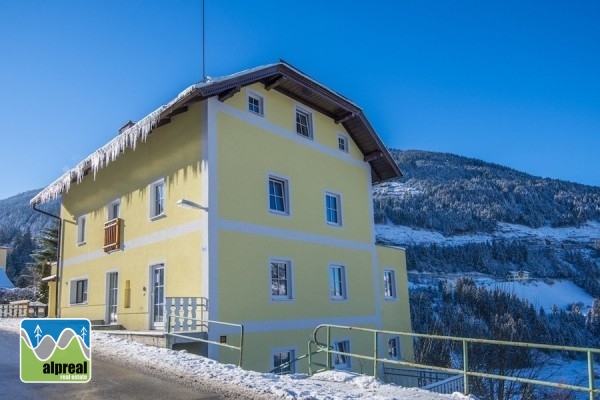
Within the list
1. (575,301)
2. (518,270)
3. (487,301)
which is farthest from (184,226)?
(518,270)

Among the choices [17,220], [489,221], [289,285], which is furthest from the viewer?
[17,220]

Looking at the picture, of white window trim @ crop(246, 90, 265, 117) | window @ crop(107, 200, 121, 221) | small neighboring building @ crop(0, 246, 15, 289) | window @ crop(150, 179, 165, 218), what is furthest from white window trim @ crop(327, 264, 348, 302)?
small neighboring building @ crop(0, 246, 15, 289)

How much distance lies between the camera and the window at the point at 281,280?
1388cm

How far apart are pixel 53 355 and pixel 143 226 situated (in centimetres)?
717

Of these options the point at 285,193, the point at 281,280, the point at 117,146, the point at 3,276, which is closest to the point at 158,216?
the point at 117,146

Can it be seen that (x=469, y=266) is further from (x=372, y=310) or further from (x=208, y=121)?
(x=208, y=121)

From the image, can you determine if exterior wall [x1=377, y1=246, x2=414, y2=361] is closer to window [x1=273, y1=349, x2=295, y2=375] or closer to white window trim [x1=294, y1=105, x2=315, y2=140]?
white window trim [x1=294, y1=105, x2=315, y2=140]

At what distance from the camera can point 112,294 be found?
52.9 ft

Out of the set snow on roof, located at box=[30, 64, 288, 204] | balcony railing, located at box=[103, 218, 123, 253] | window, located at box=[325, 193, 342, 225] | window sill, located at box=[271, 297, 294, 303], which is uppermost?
snow on roof, located at box=[30, 64, 288, 204]

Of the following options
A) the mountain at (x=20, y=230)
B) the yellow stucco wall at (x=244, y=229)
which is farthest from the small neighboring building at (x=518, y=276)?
the mountain at (x=20, y=230)

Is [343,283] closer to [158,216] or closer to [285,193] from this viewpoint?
[285,193]

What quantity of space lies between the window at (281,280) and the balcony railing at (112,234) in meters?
5.41

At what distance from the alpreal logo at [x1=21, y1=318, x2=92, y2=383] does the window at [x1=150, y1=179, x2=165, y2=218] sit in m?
5.76

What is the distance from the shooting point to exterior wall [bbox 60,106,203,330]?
12953mm
